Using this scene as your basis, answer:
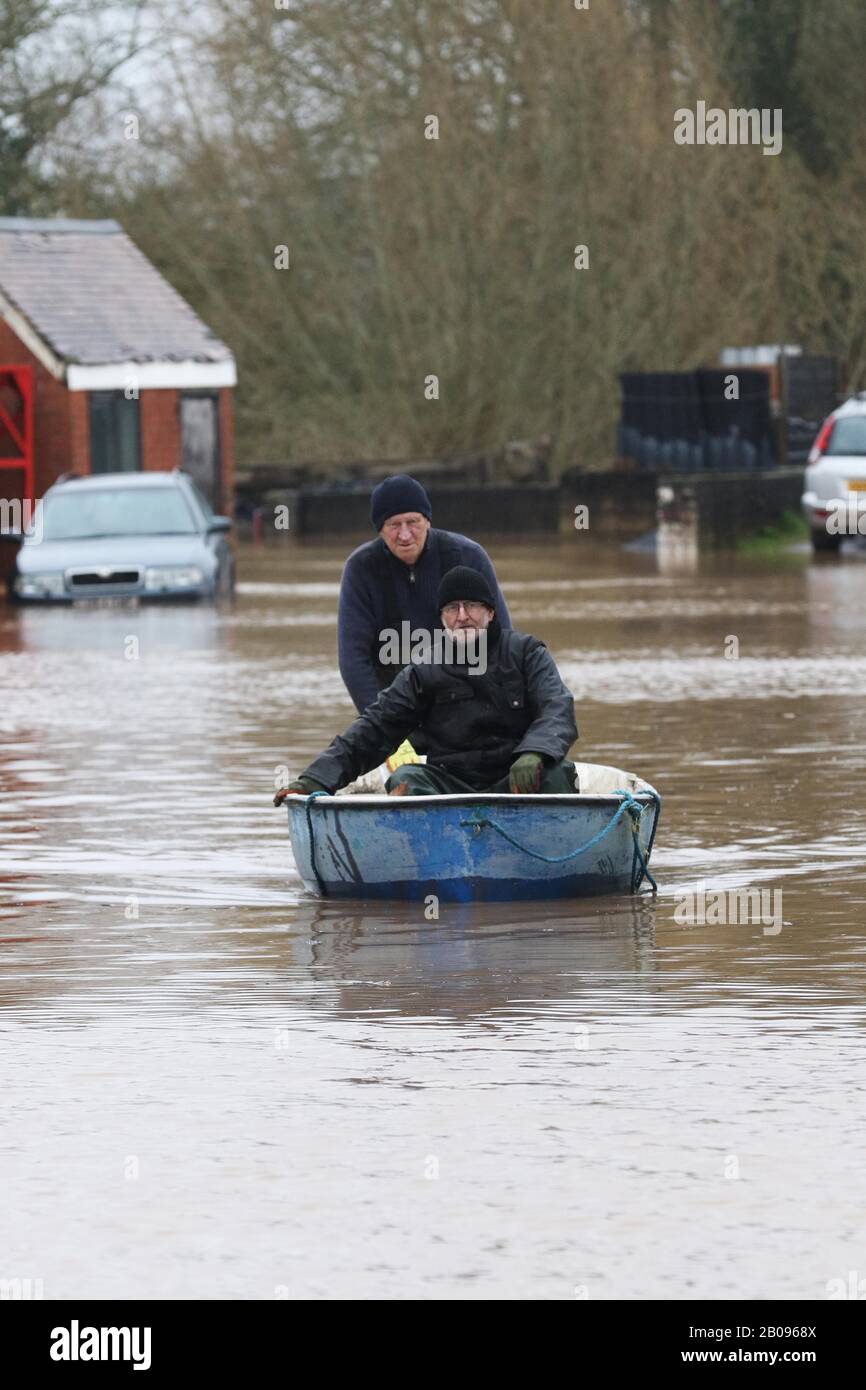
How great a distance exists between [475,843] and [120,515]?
72.4 ft

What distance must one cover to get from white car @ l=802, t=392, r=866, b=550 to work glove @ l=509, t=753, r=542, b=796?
2774 cm

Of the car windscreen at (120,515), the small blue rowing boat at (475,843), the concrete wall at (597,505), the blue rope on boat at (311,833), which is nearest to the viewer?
the small blue rowing boat at (475,843)

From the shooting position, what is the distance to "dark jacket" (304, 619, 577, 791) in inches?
487

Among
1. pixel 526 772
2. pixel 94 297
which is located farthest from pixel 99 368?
pixel 526 772

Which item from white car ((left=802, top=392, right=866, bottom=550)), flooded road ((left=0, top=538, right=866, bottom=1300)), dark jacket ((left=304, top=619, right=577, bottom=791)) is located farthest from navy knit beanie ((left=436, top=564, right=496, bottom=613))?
white car ((left=802, top=392, right=866, bottom=550))

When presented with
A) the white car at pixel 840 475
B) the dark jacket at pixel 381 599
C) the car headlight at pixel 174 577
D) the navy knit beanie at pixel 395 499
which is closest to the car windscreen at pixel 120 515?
the car headlight at pixel 174 577

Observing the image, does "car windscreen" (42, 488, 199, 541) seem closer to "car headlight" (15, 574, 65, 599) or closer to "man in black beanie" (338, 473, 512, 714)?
"car headlight" (15, 574, 65, 599)

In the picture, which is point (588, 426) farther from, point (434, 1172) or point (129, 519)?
point (434, 1172)

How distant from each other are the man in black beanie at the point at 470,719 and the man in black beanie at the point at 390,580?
0.63m

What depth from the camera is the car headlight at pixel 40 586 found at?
33.4 metres

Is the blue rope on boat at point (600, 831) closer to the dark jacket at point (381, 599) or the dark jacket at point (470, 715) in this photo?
the dark jacket at point (470, 715)

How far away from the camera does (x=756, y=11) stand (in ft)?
216

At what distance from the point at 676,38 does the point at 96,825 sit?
4578 cm

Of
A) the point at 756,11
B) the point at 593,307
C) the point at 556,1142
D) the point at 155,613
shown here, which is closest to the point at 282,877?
the point at 556,1142
